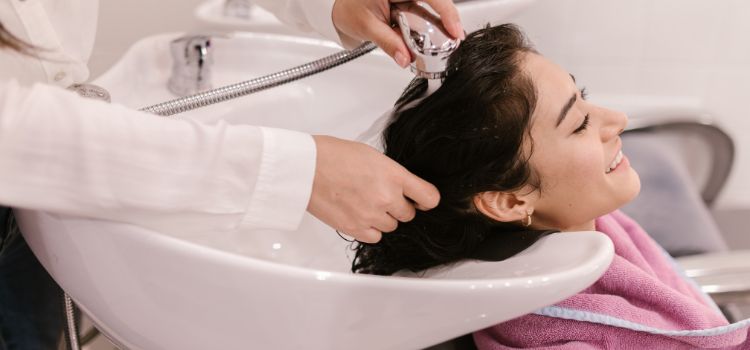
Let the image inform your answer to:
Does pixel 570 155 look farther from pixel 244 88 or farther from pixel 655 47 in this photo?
pixel 655 47

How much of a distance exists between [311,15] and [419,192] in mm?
385

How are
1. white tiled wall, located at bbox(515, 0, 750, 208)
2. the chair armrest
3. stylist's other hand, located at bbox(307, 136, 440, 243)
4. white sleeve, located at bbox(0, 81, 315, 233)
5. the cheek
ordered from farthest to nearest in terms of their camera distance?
white tiled wall, located at bbox(515, 0, 750, 208) → the chair armrest → the cheek → stylist's other hand, located at bbox(307, 136, 440, 243) → white sleeve, located at bbox(0, 81, 315, 233)

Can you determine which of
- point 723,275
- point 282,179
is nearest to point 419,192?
point 282,179

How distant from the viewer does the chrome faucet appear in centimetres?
110

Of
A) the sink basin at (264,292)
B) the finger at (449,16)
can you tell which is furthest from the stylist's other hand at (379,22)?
the sink basin at (264,292)

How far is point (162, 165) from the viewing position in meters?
0.57

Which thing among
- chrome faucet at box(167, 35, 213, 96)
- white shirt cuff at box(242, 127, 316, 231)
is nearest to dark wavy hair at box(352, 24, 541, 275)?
white shirt cuff at box(242, 127, 316, 231)

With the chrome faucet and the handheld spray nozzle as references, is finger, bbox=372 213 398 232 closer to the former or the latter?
the handheld spray nozzle

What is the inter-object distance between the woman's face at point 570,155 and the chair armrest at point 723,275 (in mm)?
297

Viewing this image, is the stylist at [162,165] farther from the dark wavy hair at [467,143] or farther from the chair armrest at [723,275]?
the chair armrest at [723,275]

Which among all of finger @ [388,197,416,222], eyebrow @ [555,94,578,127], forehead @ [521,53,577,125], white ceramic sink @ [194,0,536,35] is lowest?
white ceramic sink @ [194,0,536,35]

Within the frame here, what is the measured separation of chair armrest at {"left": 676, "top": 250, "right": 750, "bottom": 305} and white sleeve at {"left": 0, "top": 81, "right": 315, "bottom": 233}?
78 cm

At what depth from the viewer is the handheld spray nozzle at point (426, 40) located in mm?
698

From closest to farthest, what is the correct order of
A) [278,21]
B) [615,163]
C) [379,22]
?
[379,22] < [615,163] < [278,21]
